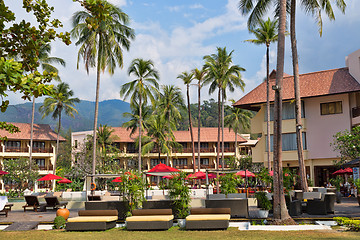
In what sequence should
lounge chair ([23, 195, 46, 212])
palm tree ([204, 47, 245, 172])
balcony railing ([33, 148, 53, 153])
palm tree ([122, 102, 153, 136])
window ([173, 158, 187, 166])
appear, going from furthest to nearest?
1. window ([173, 158, 187, 166])
2. palm tree ([122, 102, 153, 136])
3. balcony railing ([33, 148, 53, 153])
4. palm tree ([204, 47, 245, 172])
5. lounge chair ([23, 195, 46, 212])

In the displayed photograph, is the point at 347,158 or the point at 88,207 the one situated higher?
the point at 347,158

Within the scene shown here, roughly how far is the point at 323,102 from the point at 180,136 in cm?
3180

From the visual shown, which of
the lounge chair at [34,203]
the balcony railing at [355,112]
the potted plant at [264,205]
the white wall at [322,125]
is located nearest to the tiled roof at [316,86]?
the white wall at [322,125]

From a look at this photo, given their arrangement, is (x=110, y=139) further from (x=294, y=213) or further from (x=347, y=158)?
(x=294, y=213)

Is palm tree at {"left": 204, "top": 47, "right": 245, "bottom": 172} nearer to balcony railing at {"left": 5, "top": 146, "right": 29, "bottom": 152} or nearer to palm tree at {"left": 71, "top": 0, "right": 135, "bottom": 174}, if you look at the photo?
palm tree at {"left": 71, "top": 0, "right": 135, "bottom": 174}

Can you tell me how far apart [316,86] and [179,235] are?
27.5 m

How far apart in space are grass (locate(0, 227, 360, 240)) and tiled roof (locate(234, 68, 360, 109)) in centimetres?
2404

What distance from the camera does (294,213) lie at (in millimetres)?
16844

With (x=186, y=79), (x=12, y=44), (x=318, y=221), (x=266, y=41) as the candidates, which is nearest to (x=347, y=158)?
(x=266, y=41)

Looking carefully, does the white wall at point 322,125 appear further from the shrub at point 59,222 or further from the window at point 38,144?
the window at point 38,144

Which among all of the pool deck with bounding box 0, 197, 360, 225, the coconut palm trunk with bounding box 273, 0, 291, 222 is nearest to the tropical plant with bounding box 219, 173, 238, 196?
the pool deck with bounding box 0, 197, 360, 225

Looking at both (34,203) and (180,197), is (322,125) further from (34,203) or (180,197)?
(34,203)

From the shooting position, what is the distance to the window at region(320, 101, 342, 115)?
3572 centimetres

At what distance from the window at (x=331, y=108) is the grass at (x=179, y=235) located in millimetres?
24927
